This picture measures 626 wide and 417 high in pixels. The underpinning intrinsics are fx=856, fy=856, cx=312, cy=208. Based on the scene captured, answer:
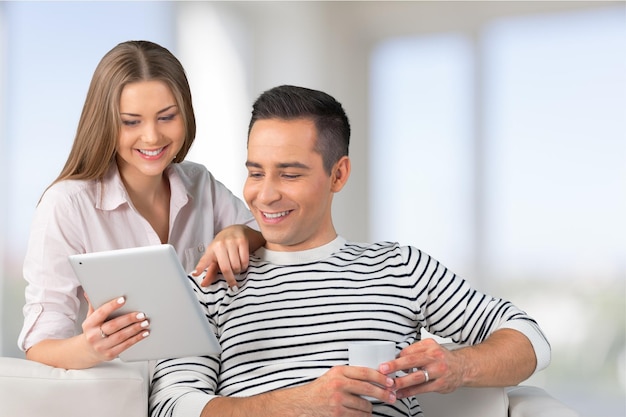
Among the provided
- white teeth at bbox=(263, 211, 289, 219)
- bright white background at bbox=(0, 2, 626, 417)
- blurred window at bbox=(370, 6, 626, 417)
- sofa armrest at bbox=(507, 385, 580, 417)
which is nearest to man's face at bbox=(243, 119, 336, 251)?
white teeth at bbox=(263, 211, 289, 219)

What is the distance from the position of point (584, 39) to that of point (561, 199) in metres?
1.01

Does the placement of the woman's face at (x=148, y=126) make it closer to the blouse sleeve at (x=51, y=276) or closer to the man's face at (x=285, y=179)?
the blouse sleeve at (x=51, y=276)

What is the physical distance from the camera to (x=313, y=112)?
6.13 feet

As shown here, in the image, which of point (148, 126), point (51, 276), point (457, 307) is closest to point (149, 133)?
point (148, 126)

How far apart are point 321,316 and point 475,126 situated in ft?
13.2

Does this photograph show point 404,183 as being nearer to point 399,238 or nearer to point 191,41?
point 399,238

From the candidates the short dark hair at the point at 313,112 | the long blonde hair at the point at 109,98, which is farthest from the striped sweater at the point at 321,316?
the long blonde hair at the point at 109,98

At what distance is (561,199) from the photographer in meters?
Result: 5.31

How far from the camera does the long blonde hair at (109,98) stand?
2158 millimetres

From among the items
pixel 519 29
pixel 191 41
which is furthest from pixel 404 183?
pixel 191 41

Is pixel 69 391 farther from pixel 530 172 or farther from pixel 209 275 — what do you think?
pixel 530 172

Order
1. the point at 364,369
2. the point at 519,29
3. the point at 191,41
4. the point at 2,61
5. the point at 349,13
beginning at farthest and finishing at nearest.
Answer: the point at 349,13, the point at 519,29, the point at 191,41, the point at 2,61, the point at 364,369

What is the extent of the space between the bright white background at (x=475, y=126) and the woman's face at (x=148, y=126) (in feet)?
7.56

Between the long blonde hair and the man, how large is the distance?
1.43 ft
